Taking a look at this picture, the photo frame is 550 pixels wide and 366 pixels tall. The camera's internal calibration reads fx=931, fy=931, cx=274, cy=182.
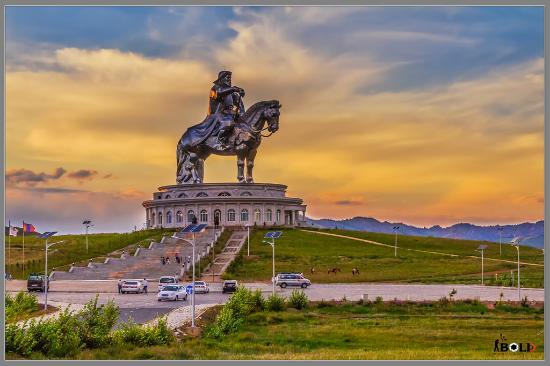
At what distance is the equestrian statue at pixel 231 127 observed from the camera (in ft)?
329

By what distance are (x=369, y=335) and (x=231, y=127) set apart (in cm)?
6460

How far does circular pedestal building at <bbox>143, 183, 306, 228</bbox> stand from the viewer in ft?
327

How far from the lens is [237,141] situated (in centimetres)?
10062

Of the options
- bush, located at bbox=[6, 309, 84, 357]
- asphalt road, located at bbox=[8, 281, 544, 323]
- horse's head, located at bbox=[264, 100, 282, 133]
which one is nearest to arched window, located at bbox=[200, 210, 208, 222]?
horse's head, located at bbox=[264, 100, 282, 133]

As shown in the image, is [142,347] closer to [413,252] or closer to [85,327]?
[85,327]

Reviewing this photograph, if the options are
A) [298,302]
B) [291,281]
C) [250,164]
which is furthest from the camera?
[250,164]

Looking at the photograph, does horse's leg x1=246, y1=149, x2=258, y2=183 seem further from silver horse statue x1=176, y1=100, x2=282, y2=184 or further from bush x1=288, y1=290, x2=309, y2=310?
bush x1=288, y1=290, x2=309, y2=310

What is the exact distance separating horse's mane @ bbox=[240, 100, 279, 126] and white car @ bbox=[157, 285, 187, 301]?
48.3m

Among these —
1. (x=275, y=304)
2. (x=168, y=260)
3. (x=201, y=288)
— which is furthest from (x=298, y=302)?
(x=168, y=260)

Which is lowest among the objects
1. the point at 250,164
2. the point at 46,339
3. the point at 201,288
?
the point at 201,288

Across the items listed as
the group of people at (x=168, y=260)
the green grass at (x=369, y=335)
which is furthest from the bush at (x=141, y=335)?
the group of people at (x=168, y=260)

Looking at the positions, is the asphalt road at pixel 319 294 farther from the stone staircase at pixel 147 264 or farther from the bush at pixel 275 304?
the stone staircase at pixel 147 264

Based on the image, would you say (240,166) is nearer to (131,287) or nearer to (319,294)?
(131,287)

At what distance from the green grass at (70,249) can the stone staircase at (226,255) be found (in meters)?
7.98
